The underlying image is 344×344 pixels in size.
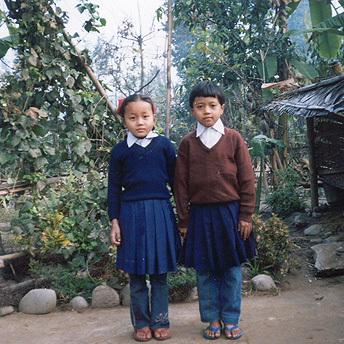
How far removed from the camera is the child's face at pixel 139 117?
2.42 m

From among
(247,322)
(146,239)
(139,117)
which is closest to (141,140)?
(139,117)

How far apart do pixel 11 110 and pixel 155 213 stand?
74.2 inches

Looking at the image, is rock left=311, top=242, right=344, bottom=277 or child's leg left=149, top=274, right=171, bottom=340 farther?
rock left=311, top=242, right=344, bottom=277

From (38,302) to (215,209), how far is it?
1.90 m

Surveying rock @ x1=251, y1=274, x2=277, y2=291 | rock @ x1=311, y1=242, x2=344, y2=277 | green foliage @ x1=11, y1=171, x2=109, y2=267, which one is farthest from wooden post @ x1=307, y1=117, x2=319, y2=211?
green foliage @ x1=11, y1=171, x2=109, y2=267

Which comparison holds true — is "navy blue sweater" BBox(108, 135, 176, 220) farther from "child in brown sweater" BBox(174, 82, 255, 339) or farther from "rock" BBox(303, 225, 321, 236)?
"rock" BBox(303, 225, 321, 236)

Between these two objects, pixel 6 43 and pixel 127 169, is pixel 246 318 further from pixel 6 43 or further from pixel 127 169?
pixel 6 43

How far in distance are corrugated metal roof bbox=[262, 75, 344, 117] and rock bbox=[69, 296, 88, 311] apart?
312 centimetres

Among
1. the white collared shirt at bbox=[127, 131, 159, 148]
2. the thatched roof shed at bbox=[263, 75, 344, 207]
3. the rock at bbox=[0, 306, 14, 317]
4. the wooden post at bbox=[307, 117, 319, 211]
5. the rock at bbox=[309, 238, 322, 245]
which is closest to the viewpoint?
the white collared shirt at bbox=[127, 131, 159, 148]

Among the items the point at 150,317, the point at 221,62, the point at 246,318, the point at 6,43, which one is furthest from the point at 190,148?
the point at 221,62

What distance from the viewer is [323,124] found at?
588 cm

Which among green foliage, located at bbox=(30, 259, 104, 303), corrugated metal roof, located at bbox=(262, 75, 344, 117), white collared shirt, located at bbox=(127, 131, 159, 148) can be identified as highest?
corrugated metal roof, located at bbox=(262, 75, 344, 117)

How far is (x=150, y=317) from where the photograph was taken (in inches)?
99.3

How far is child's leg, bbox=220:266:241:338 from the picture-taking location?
2.42m
